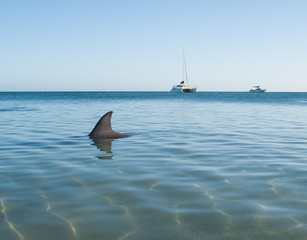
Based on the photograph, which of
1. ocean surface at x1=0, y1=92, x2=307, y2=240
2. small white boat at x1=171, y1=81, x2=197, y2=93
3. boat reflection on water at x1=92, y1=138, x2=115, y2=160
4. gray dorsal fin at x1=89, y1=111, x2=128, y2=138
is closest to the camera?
ocean surface at x1=0, y1=92, x2=307, y2=240

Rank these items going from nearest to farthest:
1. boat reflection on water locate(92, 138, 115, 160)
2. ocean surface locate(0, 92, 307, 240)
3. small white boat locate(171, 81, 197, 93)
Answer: ocean surface locate(0, 92, 307, 240), boat reflection on water locate(92, 138, 115, 160), small white boat locate(171, 81, 197, 93)

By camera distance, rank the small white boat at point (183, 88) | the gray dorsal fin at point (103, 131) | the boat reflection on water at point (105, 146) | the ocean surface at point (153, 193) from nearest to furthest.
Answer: the ocean surface at point (153, 193)
the boat reflection on water at point (105, 146)
the gray dorsal fin at point (103, 131)
the small white boat at point (183, 88)

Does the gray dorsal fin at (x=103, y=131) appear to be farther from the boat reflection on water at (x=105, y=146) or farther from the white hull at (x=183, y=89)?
the white hull at (x=183, y=89)

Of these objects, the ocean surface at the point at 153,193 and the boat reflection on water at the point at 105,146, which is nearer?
the ocean surface at the point at 153,193

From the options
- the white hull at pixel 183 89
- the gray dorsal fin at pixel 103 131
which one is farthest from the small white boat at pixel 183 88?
the gray dorsal fin at pixel 103 131

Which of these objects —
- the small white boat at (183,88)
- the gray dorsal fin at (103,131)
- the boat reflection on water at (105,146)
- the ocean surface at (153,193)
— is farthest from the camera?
the small white boat at (183,88)

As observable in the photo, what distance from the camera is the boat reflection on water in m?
9.02

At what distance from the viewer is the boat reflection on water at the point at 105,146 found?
29.6 feet

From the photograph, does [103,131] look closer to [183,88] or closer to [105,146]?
[105,146]

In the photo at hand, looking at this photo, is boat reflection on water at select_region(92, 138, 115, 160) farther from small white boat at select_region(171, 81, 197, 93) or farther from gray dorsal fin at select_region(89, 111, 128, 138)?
small white boat at select_region(171, 81, 197, 93)

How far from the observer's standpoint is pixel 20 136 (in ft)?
43.6

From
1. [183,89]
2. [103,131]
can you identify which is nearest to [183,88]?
[183,89]

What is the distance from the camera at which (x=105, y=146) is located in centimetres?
1067

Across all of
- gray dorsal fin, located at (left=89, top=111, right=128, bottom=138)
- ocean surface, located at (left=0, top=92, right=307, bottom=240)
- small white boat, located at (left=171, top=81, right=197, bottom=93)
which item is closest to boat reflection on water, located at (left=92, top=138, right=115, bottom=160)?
ocean surface, located at (left=0, top=92, right=307, bottom=240)
